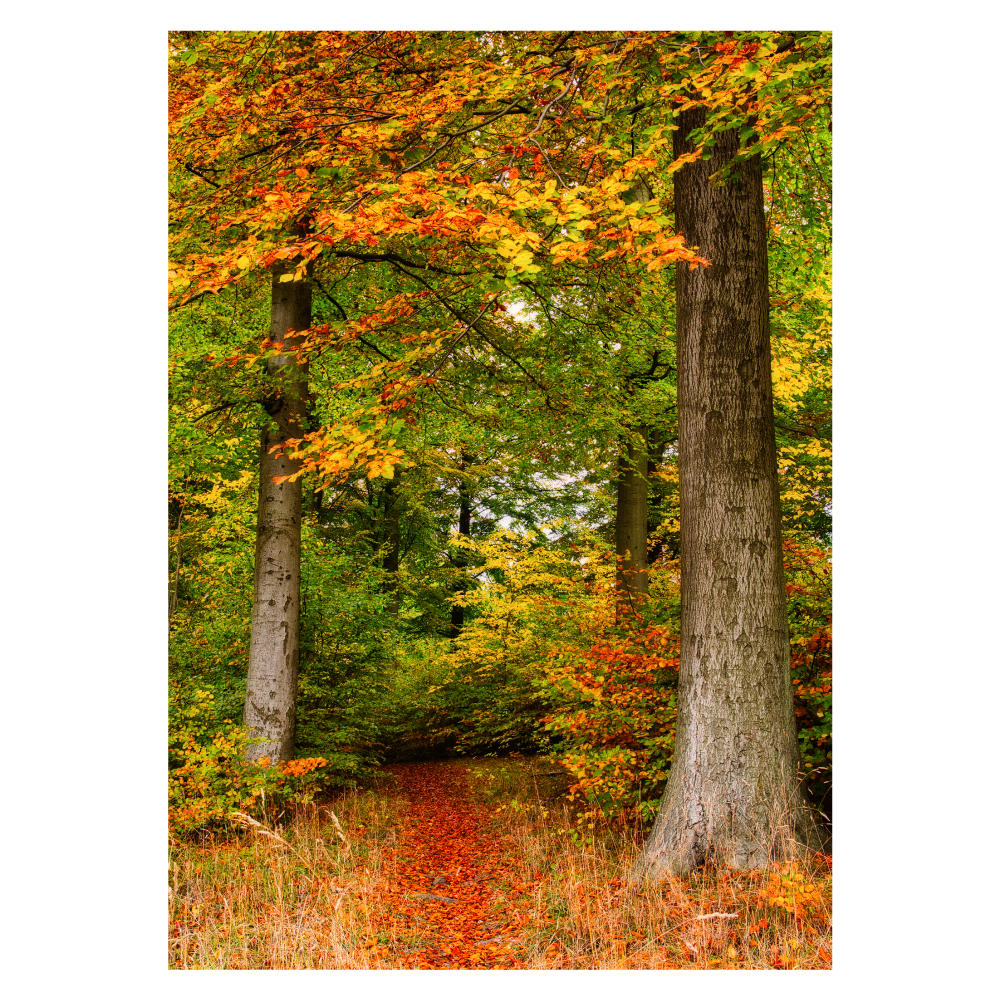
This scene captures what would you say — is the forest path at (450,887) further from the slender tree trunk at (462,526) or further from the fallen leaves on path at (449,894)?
the slender tree trunk at (462,526)

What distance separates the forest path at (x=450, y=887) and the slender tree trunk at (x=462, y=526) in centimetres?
947

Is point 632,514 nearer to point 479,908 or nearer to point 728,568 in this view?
point 728,568

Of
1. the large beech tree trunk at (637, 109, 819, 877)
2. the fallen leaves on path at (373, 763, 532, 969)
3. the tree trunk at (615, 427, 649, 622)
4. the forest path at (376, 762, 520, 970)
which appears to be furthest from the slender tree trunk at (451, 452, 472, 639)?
the large beech tree trunk at (637, 109, 819, 877)

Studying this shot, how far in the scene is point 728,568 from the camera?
167 inches

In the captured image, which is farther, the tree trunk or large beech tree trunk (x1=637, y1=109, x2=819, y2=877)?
the tree trunk

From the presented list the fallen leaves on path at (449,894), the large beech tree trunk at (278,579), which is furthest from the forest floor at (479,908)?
the large beech tree trunk at (278,579)

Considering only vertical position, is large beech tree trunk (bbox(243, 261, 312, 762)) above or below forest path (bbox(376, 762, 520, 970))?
above

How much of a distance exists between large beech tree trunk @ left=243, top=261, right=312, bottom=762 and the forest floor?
1.19 meters

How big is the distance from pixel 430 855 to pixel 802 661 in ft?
11.4

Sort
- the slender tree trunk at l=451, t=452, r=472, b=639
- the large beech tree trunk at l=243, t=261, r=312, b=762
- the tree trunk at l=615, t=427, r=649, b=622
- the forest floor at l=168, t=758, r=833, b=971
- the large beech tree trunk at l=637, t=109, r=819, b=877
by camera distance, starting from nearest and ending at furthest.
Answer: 1. the forest floor at l=168, t=758, r=833, b=971
2. the large beech tree trunk at l=637, t=109, r=819, b=877
3. the large beech tree trunk at l=243, t=261, r=312, b=762
4. the tree trunk at l=615, t=427, r=649, b=622
5. the slender tree trunk at l=451, t=452, r=472, b=639

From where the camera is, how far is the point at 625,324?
27.8 ft

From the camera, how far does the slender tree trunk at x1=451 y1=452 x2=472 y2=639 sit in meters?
17.8

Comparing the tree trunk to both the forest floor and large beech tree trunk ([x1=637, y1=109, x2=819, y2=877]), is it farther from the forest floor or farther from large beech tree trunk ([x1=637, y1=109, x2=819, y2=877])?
large beech tree trunk ([x1=637, y1=109, x2=819, y2=877])
